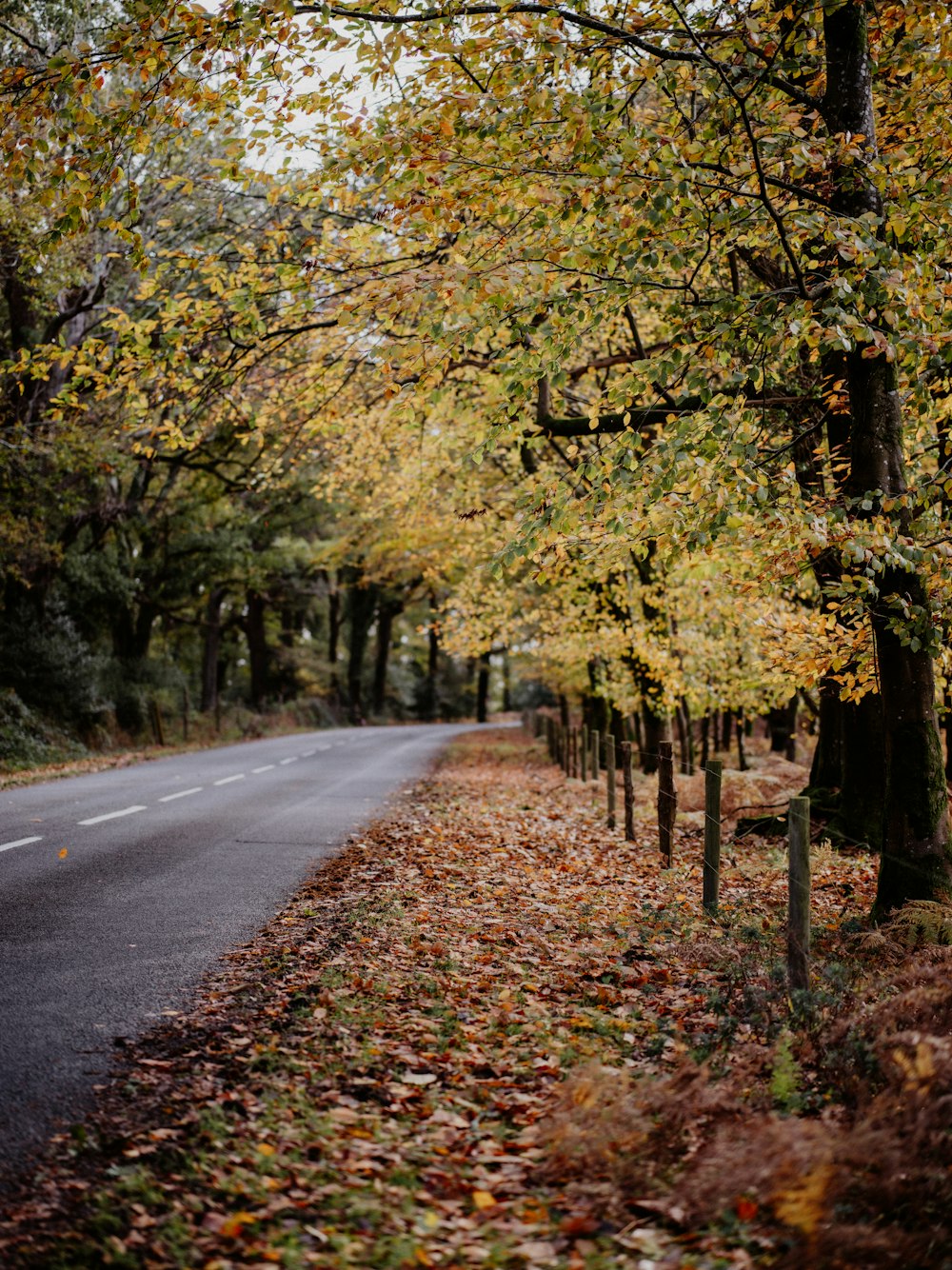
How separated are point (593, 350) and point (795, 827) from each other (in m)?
12.8

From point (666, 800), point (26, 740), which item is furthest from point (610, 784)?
point (26, 740)

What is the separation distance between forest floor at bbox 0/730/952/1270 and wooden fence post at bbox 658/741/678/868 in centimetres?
254

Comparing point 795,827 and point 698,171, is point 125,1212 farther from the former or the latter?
point 698,171

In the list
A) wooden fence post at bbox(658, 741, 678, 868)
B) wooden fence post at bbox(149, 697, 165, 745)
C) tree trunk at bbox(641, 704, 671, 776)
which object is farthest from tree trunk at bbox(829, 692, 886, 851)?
wooden fence post at bbox(149, 697, 165, 745)

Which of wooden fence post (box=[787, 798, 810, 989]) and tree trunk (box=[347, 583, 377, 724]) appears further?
tree trunk (box=[347, 583, 377, 724])

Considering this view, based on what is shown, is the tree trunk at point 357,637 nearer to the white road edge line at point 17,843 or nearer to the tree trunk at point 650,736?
the tree trunk at point 650,736

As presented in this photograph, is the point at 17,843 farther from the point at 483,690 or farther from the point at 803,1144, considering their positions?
the point at 483,690

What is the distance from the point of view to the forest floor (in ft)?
10.6

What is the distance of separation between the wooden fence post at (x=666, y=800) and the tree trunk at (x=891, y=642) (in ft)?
9.85

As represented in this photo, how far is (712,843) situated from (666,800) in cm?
217

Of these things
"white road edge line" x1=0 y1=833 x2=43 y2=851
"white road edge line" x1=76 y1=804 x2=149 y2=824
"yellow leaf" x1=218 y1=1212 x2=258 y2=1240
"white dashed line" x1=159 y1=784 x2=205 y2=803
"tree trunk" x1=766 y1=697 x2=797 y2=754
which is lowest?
"tree trunk" x1=766 y1=697 x2=797 y2=754

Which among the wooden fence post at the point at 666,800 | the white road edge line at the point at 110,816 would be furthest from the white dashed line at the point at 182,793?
the wooden fence post at the point at 666,800

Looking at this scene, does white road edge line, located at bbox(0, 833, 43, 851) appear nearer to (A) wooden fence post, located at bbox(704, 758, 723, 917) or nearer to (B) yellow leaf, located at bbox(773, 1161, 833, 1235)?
(A) wooden fence post, located at bbox(704, 758, 723, 917)

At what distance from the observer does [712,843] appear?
799 cm
